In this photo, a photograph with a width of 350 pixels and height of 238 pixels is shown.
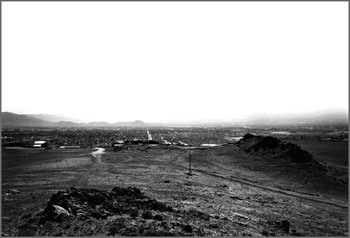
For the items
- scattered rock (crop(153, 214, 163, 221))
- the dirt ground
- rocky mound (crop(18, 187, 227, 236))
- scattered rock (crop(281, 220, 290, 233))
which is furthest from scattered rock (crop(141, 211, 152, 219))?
scattered rock (crop(281, 220, 290, 233))

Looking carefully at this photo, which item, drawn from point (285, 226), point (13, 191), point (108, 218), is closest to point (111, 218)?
point (108, 218)

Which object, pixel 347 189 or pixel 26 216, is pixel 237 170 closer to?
pixel 347 189

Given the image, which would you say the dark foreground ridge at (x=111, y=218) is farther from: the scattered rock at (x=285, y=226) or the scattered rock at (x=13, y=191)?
the scattered rock at (x=13, y=191)

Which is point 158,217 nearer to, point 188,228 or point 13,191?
point 188,228

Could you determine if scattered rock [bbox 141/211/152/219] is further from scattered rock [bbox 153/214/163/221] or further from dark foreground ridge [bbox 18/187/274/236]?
scattered rock [bbox 153/214/163/221]

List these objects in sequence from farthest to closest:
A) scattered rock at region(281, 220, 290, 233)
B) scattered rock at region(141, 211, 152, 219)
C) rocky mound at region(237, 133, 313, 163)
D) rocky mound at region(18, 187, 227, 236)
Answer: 1. rocky mound at region(237, 133, 313, 163)
2. scattered rock at region(281, 220, 290, 233)
3. scattered rock at region(141, 211, 152, 219)
4. rocky mound at region(18, 187, 227, 236)

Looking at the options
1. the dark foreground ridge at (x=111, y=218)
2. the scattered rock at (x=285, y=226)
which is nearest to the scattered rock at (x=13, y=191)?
the dark foreground ridge at (x=111, y=218)
